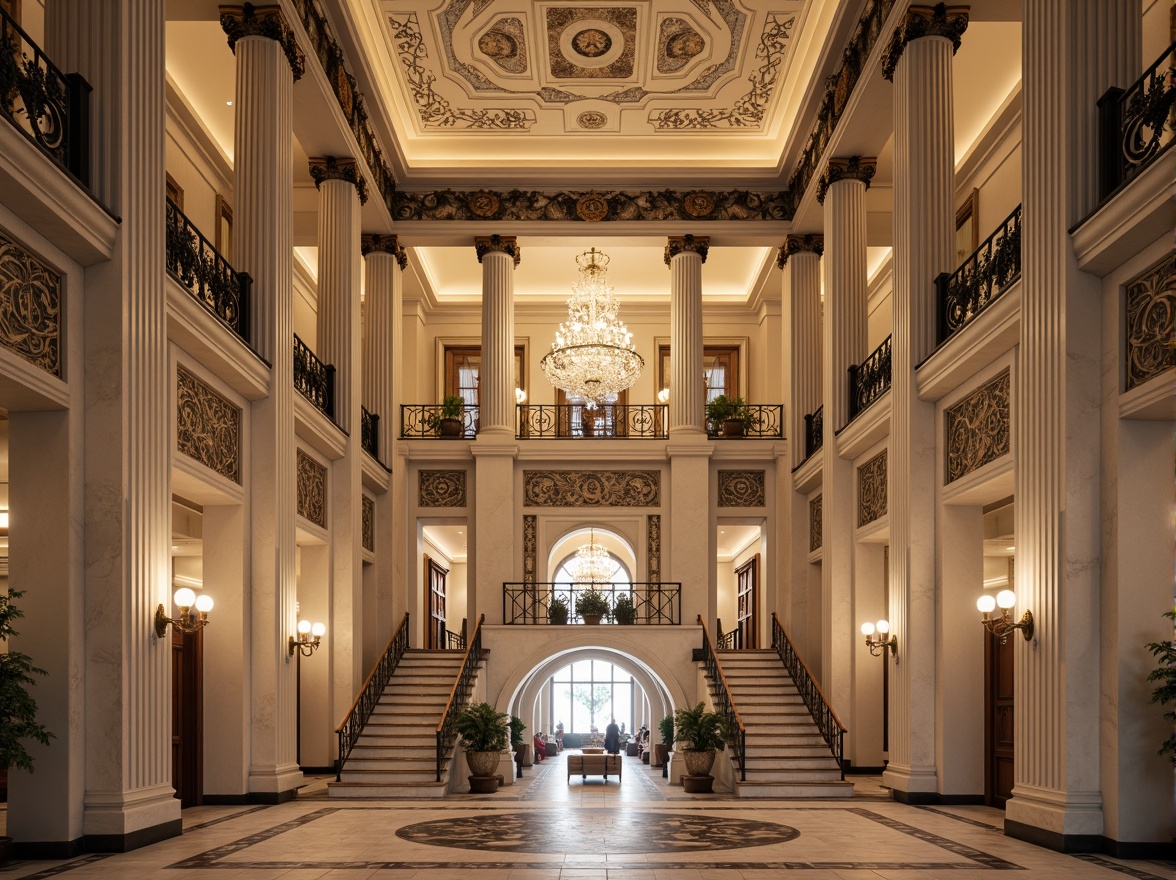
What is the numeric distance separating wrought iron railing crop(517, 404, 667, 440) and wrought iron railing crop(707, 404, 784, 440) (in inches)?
44.9

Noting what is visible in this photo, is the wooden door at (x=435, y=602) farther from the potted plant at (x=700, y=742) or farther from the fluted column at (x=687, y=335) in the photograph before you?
the potted plant at (x=700, y=742)

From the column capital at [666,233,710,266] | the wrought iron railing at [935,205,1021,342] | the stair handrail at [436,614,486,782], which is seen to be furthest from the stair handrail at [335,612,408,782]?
the wrought iron railing at [935,205,1021,342]

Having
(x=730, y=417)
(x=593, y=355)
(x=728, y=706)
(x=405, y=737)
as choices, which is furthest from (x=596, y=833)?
(x=730, y=417)

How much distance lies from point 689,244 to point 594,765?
822cm

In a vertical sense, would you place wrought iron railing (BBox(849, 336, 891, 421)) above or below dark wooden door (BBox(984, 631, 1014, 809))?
above

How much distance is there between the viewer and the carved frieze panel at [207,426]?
33.6 feet

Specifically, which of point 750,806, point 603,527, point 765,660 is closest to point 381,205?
point 603,527

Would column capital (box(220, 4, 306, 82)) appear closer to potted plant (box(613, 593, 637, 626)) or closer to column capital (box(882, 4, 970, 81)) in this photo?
column capital (box(882, 4, 970, 81))

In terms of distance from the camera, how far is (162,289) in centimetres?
927

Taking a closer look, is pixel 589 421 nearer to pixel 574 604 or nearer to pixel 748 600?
pixel 574 604

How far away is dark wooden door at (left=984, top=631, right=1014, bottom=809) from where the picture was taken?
37.2 feet

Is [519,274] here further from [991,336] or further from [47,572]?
[47,572]

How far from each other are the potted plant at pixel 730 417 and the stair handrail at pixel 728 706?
3.82 m

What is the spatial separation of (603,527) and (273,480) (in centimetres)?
843
